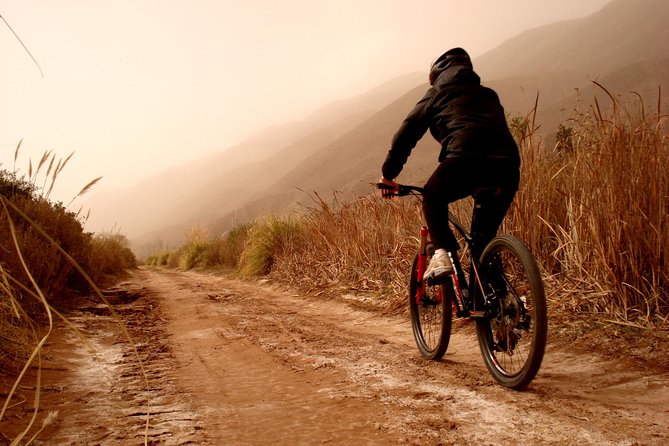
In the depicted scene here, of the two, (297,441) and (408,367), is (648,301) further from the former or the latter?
(297,441)

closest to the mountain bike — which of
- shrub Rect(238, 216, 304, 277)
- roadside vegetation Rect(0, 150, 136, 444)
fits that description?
roadside vegetation Rect(0, 150, 136, 444)

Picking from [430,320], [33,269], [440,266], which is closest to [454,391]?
[440,266]

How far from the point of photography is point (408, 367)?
296cm

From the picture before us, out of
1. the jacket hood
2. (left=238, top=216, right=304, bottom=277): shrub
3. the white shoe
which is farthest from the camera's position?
(left=238, top=216, right=304, bottom=277): shrub

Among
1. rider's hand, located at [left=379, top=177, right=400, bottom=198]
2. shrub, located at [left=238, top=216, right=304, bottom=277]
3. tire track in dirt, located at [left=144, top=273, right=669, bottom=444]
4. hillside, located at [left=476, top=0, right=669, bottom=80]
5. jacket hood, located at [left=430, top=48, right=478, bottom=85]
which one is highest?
hillside, located at [left=476, top=0, right=669, bottom=80]

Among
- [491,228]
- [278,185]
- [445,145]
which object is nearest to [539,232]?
[491,228]

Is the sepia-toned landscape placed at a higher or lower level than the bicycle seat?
lower

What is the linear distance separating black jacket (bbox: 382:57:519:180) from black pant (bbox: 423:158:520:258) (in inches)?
2.7

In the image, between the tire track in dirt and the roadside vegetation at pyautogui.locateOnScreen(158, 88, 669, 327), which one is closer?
the tire track in dirt

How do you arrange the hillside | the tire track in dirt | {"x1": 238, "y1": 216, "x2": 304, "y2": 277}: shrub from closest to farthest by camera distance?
the tire track in dirt → {"x1": 238, "y1": 216, "x2": 304, "y2": 277}: shrub → the hillside

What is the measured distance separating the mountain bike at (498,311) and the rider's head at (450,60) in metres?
0.84

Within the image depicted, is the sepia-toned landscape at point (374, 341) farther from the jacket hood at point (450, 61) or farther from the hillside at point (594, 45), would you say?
the hillside at point (594, 45)

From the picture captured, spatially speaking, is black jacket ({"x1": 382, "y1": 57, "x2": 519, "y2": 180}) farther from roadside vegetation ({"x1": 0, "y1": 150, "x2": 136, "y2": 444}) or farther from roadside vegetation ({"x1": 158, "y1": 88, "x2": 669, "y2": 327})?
roadside vegetation ({"x1": 0, "y1": 150, "x2": 136, "y2": 444})

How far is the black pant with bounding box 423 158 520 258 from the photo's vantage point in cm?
272
